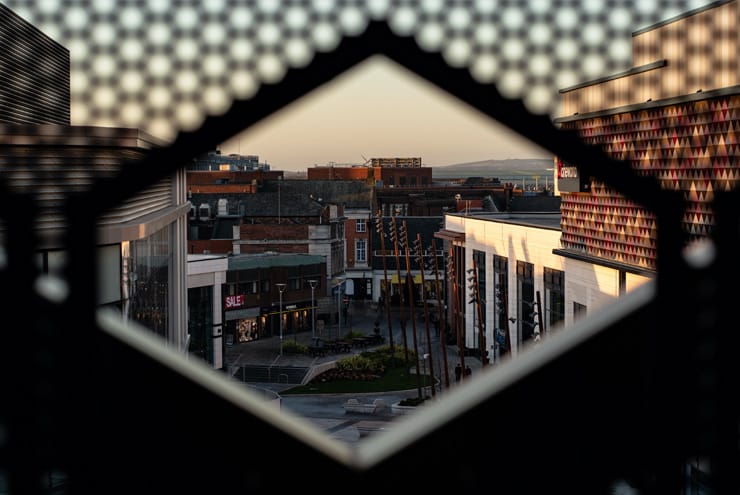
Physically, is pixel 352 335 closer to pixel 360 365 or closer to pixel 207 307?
pixel 360 365

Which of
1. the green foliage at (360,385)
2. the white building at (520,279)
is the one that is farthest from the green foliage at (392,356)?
the white building at (520,279)

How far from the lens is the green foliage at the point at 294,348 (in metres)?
37.9

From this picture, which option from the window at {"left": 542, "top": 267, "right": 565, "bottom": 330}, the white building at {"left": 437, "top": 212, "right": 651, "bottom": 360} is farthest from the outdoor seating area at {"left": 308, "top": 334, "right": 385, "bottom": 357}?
the window at {"left": 542, "top": 267, "right": 565, "bottom": 330}

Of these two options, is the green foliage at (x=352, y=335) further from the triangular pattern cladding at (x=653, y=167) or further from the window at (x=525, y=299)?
the triangular pattern cladding at (x=653, y=167)

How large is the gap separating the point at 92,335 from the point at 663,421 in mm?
822

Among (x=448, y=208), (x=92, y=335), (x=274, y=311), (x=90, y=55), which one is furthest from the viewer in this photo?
(x=448, y=208)

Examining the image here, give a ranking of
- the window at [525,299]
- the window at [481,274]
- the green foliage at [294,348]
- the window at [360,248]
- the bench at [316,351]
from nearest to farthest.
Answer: the window at [525,299] → the window at [481,274] → the bench at [316,351] → the green foliage at [294,348] → the window at [360,248]

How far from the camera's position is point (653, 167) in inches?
67.9

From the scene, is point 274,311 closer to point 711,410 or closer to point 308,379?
point 308,379

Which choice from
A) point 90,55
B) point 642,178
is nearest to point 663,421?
point 642,178

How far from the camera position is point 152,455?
1212 mm

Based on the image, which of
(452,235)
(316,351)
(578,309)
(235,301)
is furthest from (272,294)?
(578,309)

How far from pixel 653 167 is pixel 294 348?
36798 millimetres

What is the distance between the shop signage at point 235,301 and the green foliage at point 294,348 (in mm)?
3539
